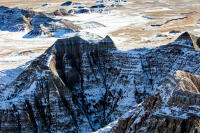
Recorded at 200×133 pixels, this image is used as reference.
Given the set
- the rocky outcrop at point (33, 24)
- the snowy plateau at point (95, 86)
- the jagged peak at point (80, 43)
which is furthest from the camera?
the rocky outcrop at point (33, 24)

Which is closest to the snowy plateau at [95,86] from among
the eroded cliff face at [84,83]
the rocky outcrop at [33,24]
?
the eroded cliff face at [84,83]

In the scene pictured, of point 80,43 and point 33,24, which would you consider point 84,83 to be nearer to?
point 80,43

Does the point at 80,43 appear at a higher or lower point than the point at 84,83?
higher

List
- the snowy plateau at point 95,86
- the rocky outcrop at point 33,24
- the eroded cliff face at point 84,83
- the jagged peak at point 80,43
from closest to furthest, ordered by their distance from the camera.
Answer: the snowy plateau at point 95,86 → the eroded cliff face at point 84,83 → the jagged peak at point 80,43 → the rocky outcrop at point 33,24

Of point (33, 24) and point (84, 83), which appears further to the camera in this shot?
point (33, 24)

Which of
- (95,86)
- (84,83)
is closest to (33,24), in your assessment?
(84,83)

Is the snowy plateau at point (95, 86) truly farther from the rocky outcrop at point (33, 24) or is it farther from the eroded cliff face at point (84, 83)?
the rocky outcrop at point (33, 24)

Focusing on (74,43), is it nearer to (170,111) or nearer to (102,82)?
(102,82)

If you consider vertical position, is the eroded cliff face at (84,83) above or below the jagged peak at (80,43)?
below

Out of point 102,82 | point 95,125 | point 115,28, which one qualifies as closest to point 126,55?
point 102,82
